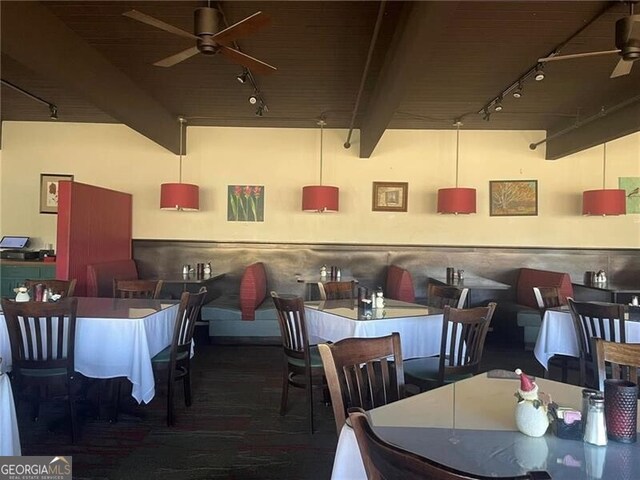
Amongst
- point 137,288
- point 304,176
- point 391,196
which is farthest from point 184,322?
point 391,196

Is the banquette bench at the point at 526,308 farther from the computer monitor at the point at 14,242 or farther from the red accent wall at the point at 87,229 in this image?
the computer monitor at the point at 14,242

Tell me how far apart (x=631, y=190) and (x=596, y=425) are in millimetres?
7544

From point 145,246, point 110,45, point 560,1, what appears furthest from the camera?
point 145,246

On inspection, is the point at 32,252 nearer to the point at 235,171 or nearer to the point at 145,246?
the point at 145,246

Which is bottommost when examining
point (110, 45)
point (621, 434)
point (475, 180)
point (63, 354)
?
point (63, 354)

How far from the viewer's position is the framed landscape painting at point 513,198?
25.5 feet

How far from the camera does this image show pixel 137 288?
4.80 m

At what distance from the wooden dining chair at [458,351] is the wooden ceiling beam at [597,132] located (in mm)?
4015

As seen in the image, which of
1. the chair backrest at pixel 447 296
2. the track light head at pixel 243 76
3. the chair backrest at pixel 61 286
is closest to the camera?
the chair backrest at pixel 447 296

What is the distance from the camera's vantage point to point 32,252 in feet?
23.4

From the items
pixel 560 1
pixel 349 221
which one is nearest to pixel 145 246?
pixel 349 221

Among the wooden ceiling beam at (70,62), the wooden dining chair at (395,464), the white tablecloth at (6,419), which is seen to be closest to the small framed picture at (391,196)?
the wooden ceiling beam at (70,62)

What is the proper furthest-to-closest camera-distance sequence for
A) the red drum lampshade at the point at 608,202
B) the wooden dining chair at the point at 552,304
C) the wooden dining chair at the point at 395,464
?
the red drum lampshade at the point at 608,202 → the wooden dining chair at the point at 552,304 → the wooden dining chair at the point at 395,464

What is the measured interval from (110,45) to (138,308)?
2.75 m
